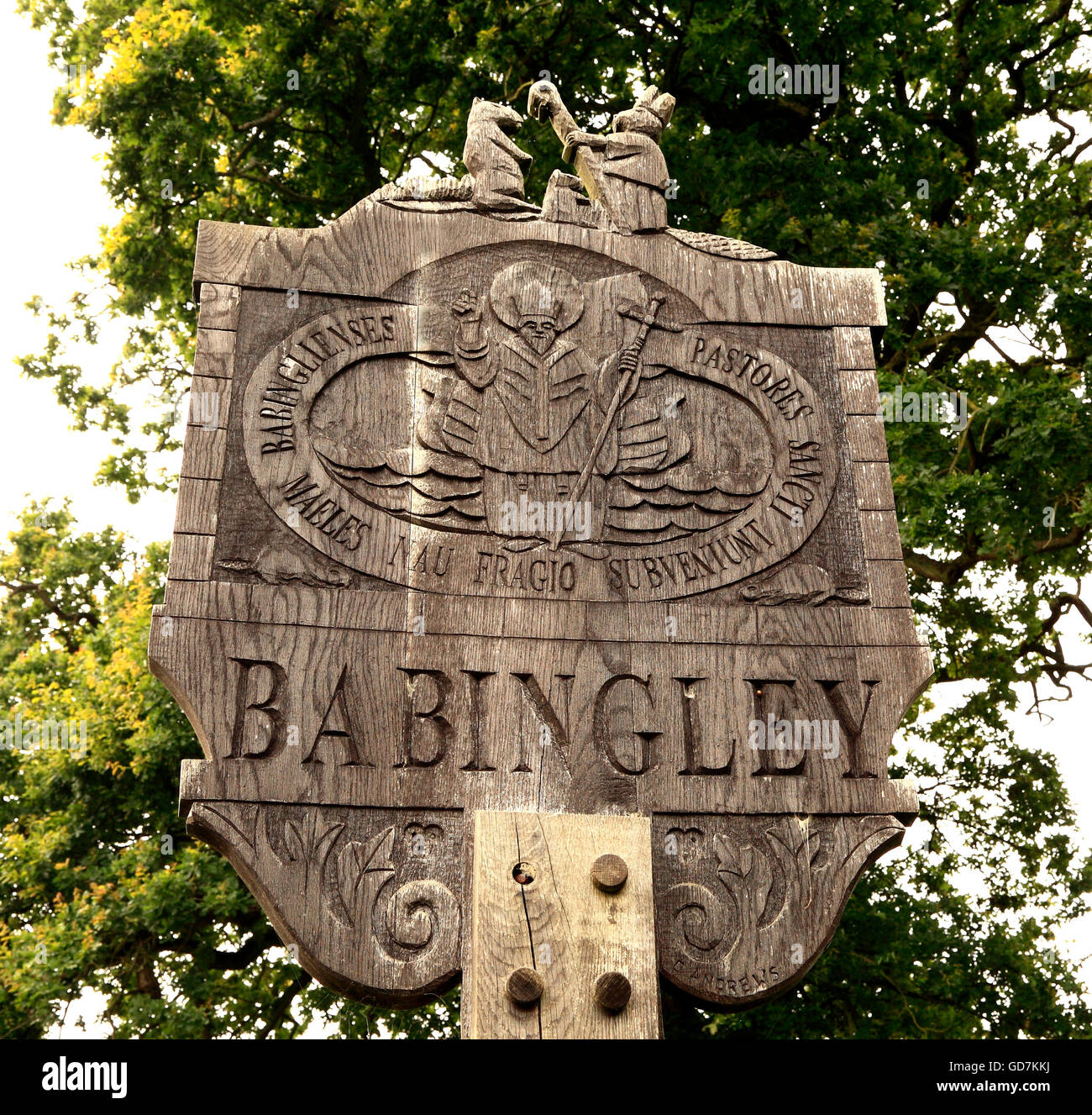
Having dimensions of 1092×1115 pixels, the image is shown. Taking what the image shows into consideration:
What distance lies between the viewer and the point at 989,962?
1102 centimetres

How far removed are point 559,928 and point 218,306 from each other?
8.00 feet

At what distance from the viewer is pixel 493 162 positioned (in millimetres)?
5281

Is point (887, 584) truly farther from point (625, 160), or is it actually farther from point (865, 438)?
point (625, 160)

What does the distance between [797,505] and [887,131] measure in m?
7.58

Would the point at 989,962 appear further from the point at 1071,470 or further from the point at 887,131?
the point at 887,131

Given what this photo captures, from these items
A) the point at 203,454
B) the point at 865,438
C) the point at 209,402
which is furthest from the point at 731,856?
the point at 209,402

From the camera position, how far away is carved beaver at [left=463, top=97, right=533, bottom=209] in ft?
17.1

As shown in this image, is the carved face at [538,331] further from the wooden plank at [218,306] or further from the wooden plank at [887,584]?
the wooden plank at [887,584]

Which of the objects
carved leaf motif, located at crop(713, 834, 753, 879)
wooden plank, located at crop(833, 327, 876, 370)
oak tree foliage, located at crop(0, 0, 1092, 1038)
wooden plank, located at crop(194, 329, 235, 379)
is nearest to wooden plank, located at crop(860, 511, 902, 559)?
wooden plank, located at crop(833, 327, 876, 370)

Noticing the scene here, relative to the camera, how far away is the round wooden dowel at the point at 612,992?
401cm

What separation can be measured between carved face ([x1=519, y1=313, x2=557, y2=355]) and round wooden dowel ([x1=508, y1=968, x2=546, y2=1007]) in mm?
2208

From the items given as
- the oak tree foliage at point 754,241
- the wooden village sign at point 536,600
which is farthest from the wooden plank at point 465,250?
the oak tree foliage at point 754,241

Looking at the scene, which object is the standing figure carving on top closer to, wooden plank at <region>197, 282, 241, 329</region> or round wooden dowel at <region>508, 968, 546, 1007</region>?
wooden plank at <region>197, 282, 241, 329</region>
